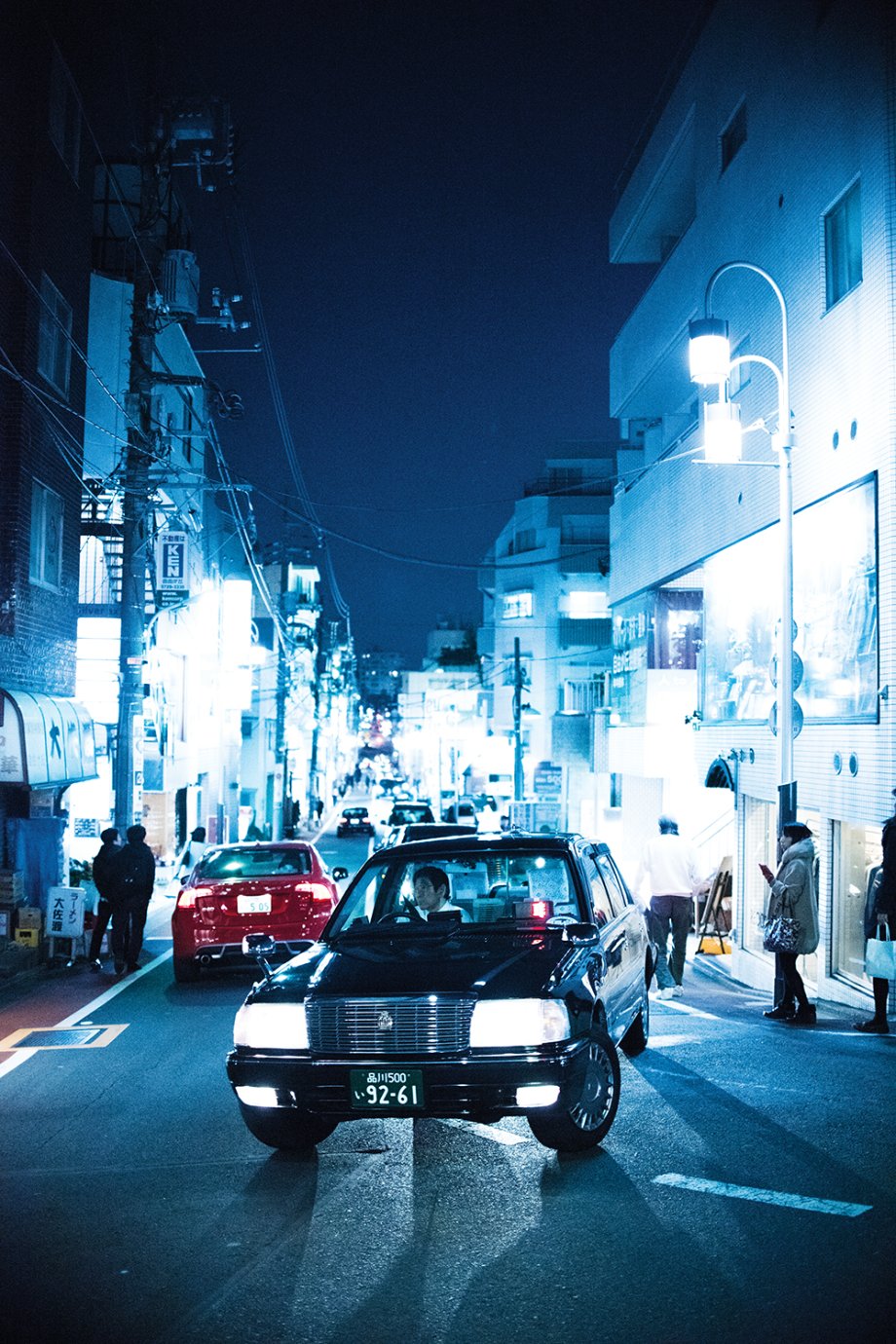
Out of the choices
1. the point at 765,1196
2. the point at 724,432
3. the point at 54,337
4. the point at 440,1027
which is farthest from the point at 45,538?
the point at 765,1196

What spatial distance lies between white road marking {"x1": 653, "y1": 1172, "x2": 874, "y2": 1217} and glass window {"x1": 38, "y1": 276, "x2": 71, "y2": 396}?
1765 centimetres

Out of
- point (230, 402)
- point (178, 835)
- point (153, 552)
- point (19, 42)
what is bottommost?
point (178, 835)

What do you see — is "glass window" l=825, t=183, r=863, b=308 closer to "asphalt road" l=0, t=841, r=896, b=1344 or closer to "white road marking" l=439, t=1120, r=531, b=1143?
"asphalt road" l=0, t=841, r=896, b=1344

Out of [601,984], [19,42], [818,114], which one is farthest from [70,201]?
[601,984]

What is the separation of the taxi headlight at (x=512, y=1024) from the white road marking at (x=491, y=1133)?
113cm

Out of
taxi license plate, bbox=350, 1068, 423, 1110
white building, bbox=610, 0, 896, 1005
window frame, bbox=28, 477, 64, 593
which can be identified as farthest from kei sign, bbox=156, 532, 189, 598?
taxi license plate, bbox=350, 1068, 423, 1110

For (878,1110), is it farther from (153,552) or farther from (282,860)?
(153,552)

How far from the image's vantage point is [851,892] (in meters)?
14.1

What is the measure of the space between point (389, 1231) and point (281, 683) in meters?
44.1

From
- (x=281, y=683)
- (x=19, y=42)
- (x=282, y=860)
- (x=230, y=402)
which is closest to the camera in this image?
(x=282, y=860)

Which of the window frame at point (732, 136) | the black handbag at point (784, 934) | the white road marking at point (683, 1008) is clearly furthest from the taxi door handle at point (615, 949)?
the window frame at point (732, 136)

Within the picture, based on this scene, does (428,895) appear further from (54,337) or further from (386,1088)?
(54,337)

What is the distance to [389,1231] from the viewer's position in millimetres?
5488

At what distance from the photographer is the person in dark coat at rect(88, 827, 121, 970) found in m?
15.1
